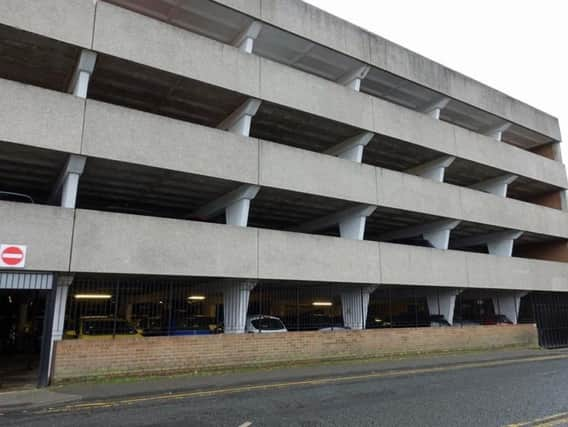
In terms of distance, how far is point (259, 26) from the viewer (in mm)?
17875

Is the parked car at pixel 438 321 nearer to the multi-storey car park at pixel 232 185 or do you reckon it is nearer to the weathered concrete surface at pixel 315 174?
the multi-storey car park at pixel 232 185

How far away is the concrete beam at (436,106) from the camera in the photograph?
2408 centimetres

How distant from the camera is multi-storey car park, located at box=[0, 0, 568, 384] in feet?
42.5

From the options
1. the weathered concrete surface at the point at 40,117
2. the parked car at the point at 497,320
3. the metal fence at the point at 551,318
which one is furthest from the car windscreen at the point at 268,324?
the metal fence at the point at 551,318

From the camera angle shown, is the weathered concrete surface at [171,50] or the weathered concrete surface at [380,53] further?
the weathered concrete surface at [380,53]

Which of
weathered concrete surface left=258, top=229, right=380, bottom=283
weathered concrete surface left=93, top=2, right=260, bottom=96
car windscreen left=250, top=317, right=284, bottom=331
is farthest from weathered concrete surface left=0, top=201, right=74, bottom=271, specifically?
car windscreen left=250, top=317, right=284, bottom=331

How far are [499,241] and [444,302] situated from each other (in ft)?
22.2

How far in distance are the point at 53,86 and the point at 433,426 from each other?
16575 mm

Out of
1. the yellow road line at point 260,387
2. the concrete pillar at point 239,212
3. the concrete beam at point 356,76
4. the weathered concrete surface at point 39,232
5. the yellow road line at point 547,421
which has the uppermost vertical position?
the concrete beam at point 356,76

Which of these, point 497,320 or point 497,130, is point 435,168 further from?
point 497,320

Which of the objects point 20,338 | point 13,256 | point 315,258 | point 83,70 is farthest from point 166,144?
point 20,338

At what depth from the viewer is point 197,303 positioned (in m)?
22.4

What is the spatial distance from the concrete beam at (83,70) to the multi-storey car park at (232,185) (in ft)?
0.20

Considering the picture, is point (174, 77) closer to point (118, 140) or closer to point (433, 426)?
point (118, 140)
